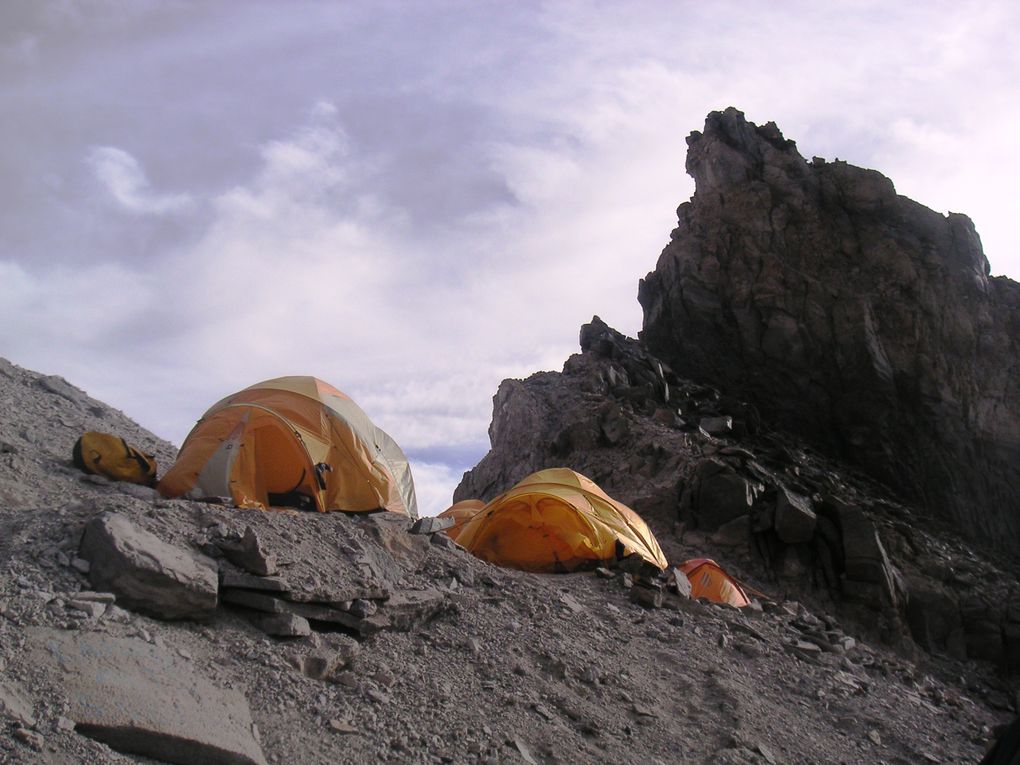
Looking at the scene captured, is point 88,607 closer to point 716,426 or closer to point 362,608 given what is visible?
point 362,608

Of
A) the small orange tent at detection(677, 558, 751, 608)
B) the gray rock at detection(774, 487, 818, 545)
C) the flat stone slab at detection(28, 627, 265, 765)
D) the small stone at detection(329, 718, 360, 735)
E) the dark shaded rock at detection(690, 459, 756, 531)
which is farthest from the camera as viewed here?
the dark shaded rock at detection(690, 459, 756, 531)

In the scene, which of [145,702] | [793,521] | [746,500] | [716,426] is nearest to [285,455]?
[145,702]

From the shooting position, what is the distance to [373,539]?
8.66 metres

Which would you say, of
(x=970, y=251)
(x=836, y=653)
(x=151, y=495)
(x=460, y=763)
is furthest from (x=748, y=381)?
(x=460, y=763)

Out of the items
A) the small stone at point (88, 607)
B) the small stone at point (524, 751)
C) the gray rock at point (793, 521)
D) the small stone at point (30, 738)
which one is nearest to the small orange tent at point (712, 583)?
the gray rock at point (793, 521)

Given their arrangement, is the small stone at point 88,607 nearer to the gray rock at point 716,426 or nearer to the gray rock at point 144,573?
the gray rock at point 144,573

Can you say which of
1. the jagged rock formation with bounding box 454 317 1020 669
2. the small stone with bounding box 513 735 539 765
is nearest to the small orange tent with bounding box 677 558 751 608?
the jagged rock formation with bounding box 454 317 1020 669

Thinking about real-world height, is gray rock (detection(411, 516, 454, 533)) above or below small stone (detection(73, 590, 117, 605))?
above

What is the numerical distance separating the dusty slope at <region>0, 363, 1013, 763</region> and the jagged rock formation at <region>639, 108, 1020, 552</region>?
17485 millimetres

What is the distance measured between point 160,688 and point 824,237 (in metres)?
28.0

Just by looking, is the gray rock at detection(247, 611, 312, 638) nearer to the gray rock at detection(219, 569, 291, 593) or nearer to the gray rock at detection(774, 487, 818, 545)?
the gray rock at detection(219, 569, 291, 593)

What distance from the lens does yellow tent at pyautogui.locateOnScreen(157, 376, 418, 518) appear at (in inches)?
471

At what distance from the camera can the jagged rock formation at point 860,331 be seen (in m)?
28.7

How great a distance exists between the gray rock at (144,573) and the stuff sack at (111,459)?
5631 mm
